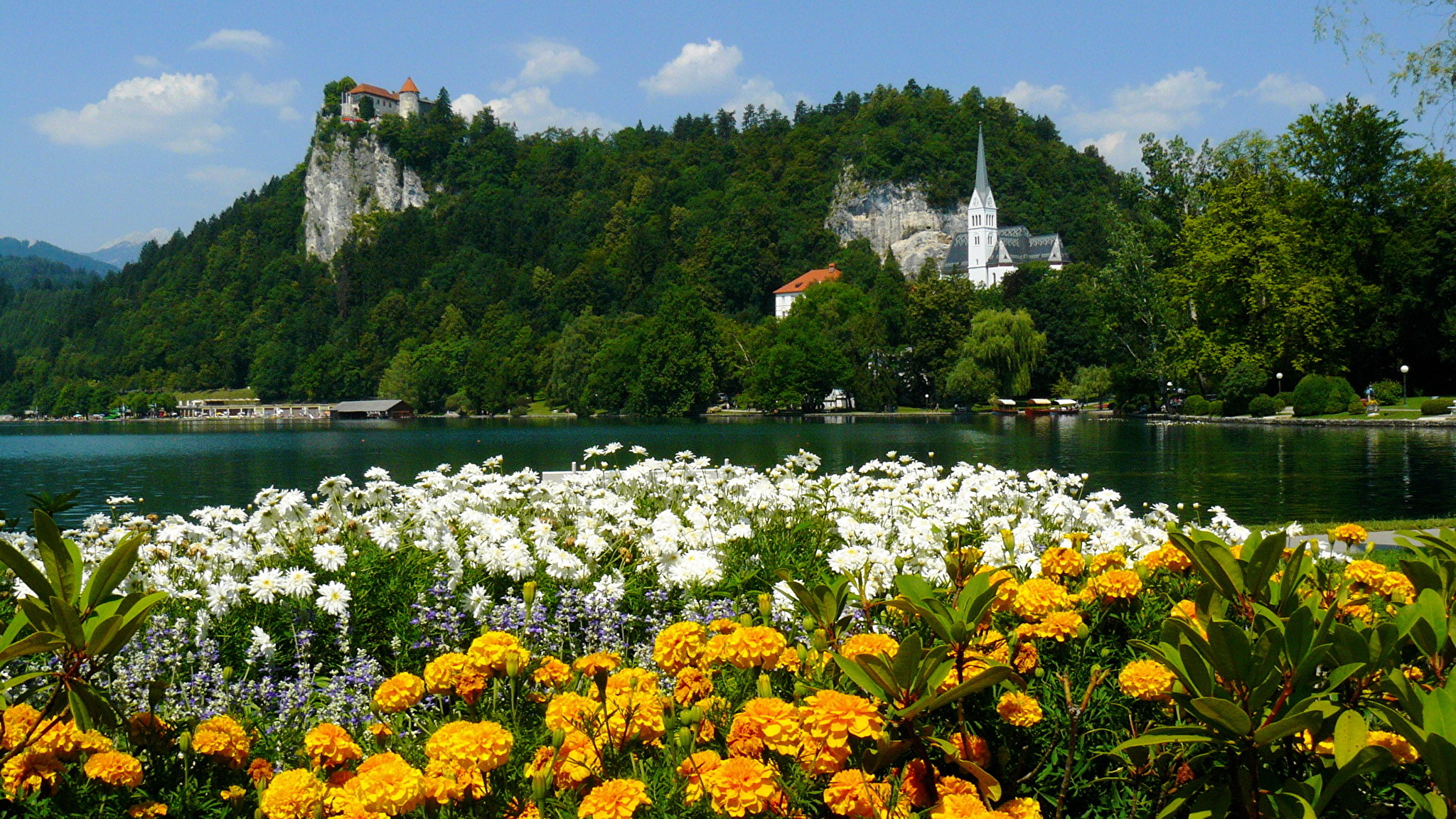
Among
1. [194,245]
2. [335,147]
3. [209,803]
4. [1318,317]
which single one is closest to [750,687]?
[209,803]

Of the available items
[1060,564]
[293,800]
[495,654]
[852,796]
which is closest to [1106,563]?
[1060,564]

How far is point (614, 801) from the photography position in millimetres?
1907

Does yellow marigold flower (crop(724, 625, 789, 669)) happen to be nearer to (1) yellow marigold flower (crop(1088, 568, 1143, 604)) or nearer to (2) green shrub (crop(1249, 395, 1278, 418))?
(1) yellow marigold flower (crop(1088, 568, 1143, 604))

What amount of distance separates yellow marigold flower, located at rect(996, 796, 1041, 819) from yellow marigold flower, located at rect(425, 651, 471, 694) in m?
1.27

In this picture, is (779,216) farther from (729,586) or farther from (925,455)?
(729,586)

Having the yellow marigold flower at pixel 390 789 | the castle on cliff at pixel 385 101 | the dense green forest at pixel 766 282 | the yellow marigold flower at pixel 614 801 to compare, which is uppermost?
the castle on cliff at pixel 385 101

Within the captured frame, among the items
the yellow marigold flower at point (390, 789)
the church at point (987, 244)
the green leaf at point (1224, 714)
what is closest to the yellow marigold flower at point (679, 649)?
the yellow marigold flower at point (390, 789)

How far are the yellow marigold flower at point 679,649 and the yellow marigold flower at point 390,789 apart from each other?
665 millimetres

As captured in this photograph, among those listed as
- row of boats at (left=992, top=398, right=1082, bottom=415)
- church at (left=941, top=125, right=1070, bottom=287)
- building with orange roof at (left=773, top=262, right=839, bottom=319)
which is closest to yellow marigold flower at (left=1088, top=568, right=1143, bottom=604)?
row of boats at (left=992, top=398, right=1082, bottom=415)

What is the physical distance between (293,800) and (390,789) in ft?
1.02

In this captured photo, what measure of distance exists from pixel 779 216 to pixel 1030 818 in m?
125

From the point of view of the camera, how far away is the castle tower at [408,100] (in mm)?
163375

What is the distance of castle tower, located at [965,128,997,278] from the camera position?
375 feet

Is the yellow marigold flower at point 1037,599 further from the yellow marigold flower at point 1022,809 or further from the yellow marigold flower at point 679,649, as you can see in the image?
the yellow marigold flower at point 679,649
